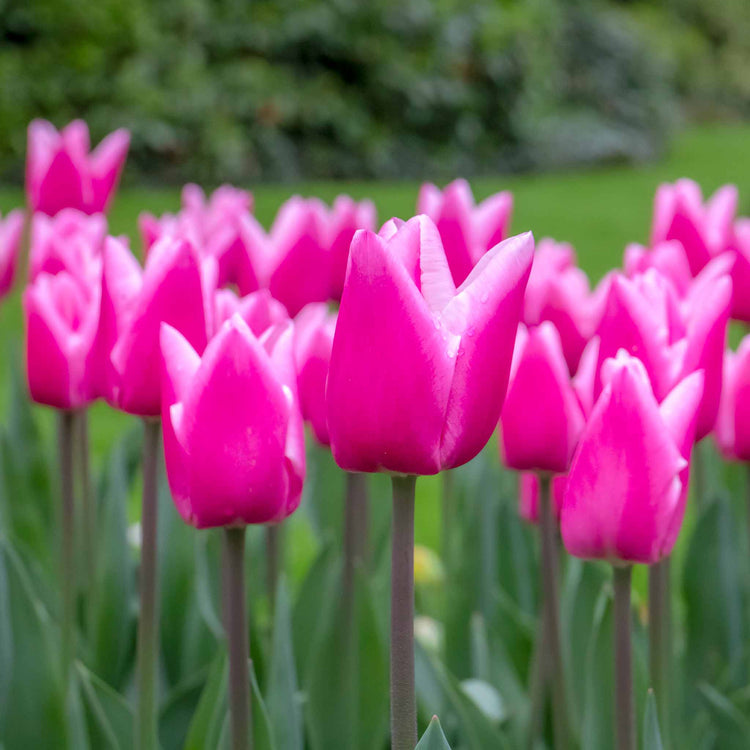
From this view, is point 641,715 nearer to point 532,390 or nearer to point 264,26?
point 532,390

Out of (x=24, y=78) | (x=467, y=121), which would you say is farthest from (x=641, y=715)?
(x=467, y=121)

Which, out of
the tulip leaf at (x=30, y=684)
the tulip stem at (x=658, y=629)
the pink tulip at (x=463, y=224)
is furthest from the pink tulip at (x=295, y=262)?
the tulip stem at (x=658, y=629)

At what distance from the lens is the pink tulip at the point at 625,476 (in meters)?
0.91

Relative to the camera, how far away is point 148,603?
1.17 metres

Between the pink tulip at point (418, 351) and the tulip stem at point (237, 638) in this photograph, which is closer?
the pink tulip at point (418, 351)

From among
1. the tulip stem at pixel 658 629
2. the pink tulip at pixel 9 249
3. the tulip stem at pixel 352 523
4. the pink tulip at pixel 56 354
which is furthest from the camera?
the pink tulip at pixel 9 249

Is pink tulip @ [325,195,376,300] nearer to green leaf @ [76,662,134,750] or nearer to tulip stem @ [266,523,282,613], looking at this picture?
tulip stem @ [266,523,282,613]

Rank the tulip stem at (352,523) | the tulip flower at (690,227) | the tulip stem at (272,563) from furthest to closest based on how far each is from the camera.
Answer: the tulip flower at (690,227) < the tulip stem at (272,563) < the tulip stem at (352,523)

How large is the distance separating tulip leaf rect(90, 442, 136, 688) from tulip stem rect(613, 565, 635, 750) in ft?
2.77

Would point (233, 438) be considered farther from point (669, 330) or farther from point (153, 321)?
point (669, 330)

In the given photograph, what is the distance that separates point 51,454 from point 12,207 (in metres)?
5.07

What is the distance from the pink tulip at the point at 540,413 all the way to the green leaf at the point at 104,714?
19.3 inches

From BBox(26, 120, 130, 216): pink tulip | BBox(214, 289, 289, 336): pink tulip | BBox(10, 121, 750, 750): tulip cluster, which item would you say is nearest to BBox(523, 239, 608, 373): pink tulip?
BBox(10, 121, 750, 750): tulip cluster

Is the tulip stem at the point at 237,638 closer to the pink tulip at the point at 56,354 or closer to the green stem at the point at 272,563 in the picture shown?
the pink tulip at the point at 56,354
